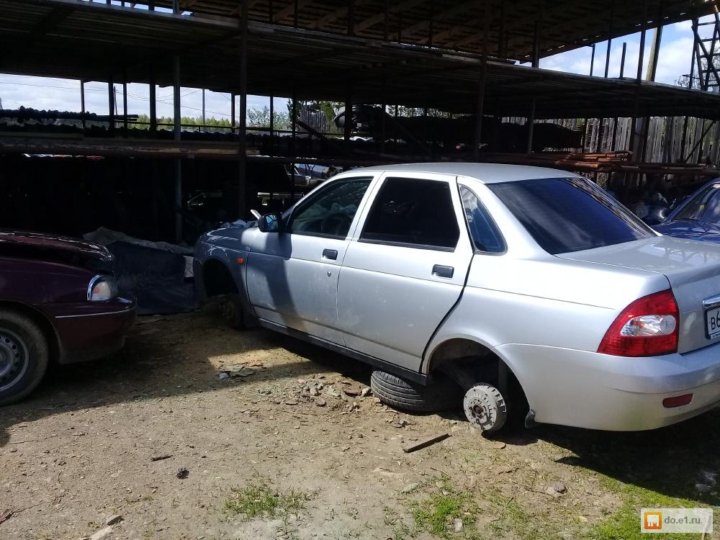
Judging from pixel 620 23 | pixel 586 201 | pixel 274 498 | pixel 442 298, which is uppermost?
pixel 620 23

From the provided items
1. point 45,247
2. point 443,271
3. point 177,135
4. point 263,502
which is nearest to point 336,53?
point 177,135

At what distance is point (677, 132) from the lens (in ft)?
63.8

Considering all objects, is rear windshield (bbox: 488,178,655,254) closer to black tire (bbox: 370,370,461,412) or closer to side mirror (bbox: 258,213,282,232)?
black tire (bbox: 370,370,461,412)

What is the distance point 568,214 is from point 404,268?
1.09 m

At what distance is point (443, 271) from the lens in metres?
3.84

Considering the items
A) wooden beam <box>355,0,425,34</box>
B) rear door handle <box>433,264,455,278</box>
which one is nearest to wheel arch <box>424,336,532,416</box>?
rear door handle <box>433,264,455,278</box>

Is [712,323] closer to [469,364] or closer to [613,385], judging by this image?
[613,385]

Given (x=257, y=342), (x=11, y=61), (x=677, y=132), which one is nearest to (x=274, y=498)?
(x=257, y=342)

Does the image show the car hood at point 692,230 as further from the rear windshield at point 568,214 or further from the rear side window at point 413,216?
the rear side window at point 413,216

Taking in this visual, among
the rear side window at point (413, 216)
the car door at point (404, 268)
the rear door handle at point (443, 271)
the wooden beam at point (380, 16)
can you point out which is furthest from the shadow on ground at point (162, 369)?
the wooden beam at point (380, 16)

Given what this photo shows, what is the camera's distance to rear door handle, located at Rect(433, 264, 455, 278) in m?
3.80

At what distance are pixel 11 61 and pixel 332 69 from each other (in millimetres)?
5854

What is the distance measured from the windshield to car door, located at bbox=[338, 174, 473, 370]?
385 centimetres

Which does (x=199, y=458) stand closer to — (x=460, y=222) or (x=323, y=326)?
(x=323, y=326)
